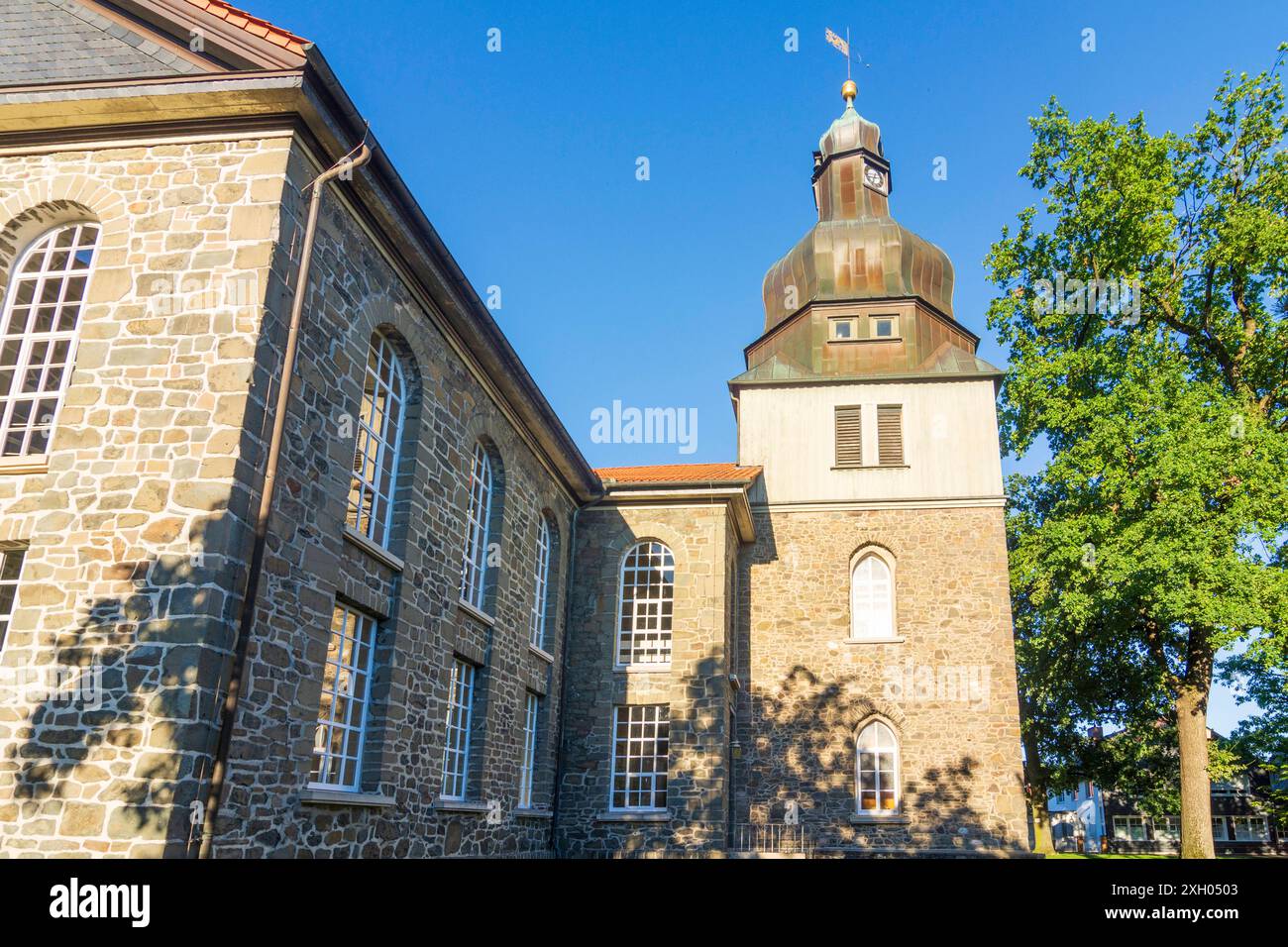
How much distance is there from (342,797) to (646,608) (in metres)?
9.84

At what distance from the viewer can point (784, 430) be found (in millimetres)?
22562

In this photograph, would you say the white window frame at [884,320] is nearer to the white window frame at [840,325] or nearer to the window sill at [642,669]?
the white window frame at [840,325]

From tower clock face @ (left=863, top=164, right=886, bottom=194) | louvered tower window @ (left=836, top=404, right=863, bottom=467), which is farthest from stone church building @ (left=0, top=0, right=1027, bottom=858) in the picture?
tower clock face @ (left=863, top=164, right=886, bottom=194)

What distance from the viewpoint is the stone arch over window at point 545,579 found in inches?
647

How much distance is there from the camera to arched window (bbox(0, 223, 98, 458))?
8758 millimetres

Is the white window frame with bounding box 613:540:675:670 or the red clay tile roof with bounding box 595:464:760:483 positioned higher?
the red clay tile roof with bounding box 595:464:760:483

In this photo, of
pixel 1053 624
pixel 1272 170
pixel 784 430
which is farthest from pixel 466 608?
pixel 1272 170

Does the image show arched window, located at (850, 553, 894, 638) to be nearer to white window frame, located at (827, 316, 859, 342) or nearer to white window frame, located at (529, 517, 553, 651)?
white window frame, located at (827, 316, 859, 342)

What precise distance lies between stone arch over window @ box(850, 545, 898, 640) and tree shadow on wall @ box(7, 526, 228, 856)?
15416 mm

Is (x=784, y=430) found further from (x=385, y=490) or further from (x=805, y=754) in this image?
(x=385, y=490)

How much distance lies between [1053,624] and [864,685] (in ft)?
14.4

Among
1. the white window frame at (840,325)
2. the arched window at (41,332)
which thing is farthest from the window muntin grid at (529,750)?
the white window frame at (840,325)

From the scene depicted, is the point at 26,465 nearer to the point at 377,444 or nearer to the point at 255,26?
the point at 377,444

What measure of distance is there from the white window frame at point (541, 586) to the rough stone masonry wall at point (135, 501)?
862cm
